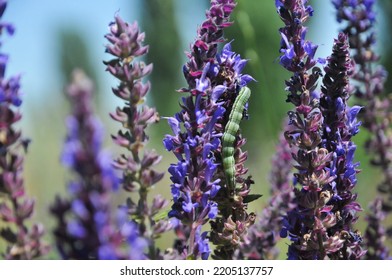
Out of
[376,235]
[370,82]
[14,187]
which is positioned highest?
[370,82]

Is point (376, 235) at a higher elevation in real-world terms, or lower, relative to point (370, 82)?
lower

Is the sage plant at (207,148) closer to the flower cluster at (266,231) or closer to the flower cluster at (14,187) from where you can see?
the flower cluster at (266,231)

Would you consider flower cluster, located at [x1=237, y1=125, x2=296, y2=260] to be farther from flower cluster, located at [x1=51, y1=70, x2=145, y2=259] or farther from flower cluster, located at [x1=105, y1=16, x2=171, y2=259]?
flower cluster, located at [x1=51, y1=70, x2=145, y2=259]

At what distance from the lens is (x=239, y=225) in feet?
3.42

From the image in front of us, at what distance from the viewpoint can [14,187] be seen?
77 centimetres

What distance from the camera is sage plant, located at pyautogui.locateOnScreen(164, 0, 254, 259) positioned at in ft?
3.10

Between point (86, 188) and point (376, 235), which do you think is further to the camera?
point (376, 235)

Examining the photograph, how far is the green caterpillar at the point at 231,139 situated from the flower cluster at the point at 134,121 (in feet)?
0.53

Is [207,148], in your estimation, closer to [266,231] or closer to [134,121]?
[134,121]

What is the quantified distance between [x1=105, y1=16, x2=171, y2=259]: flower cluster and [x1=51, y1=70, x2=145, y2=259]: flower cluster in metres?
0.18

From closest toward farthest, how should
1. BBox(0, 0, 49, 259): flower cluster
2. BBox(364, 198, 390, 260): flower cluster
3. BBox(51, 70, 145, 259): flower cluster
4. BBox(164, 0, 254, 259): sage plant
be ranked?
1. BBox(51, 70, 145, 259): flower cluster
2. BBox(0, 0, 49, 259): flower cluster
3. BBox(164, 0, 254, 259): sage plant
4. BBox(364, 198, 390, 260): flower cluster

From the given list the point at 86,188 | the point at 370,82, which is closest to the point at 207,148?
the point at 86,188

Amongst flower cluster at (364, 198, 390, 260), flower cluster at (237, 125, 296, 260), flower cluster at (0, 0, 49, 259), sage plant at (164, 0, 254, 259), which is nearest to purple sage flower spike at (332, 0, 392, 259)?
flower cluster at (364, 198, 390, 260)

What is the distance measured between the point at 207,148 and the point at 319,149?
0.22 meters
